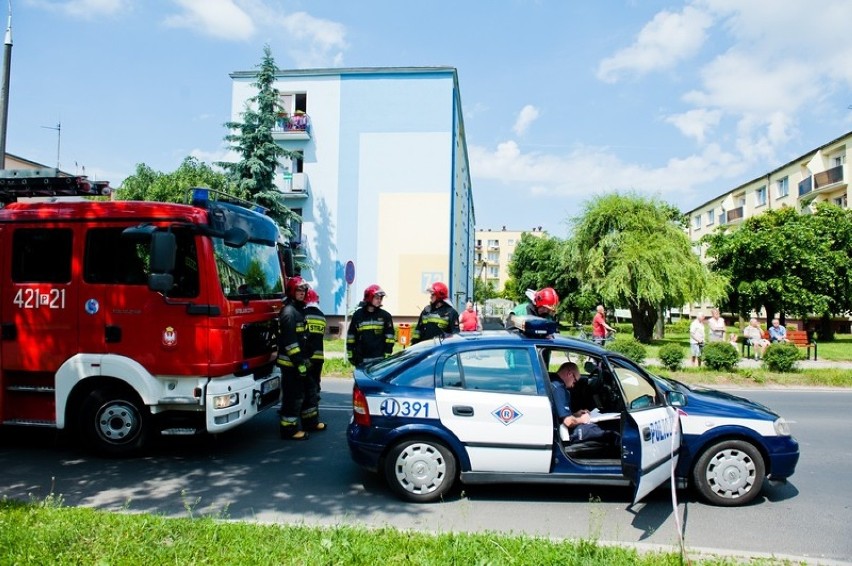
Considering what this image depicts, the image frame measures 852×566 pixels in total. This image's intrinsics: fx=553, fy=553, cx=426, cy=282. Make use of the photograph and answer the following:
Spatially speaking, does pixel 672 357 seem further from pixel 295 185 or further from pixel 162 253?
pixel 295 185

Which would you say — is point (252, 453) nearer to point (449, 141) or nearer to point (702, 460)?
point (702, 460)

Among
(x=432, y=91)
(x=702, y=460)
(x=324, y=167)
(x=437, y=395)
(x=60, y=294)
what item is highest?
(x=432, y=91)

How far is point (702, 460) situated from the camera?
4.81 m

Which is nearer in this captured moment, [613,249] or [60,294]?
[60,294]

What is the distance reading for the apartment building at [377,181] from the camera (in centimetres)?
2933

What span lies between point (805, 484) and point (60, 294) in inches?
315

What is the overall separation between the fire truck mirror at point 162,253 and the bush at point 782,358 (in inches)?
562

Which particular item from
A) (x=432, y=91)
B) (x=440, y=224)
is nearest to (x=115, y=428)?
(x=440, y=224)

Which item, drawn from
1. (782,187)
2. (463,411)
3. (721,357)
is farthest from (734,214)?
(463,411)

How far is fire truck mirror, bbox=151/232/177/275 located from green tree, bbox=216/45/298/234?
20.4 meters

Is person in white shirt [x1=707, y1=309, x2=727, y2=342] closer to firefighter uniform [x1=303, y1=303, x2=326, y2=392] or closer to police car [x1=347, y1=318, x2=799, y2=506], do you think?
police car [x1=347, y1=318, x2=799, y2=506]

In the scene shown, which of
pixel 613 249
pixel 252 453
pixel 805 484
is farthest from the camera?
pixel 613 249

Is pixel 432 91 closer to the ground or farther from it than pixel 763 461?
farther from it

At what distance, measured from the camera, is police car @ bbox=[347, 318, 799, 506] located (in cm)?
475
